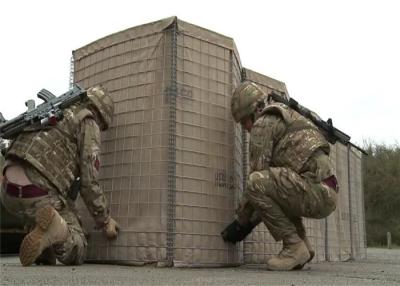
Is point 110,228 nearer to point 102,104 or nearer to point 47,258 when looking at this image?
point 47,258

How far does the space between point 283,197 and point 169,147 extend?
1144 mm

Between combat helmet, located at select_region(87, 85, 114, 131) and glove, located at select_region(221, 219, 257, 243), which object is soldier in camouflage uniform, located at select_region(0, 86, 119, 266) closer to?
combat helmet, located at select_region(87, 85, 114, 131)

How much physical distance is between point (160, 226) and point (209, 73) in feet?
5.34

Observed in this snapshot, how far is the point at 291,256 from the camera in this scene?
4867 mm

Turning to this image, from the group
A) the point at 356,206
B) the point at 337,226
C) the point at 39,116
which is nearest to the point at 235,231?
the point at 39,116

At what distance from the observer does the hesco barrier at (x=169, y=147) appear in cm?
509

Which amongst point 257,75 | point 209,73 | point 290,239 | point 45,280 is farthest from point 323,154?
point 45,280

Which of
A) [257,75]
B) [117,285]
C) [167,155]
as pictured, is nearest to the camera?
[117,285]

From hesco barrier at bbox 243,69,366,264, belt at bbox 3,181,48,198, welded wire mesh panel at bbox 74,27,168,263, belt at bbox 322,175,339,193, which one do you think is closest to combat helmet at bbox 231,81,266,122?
welded wire mesh panel at bbox 74,27,168,263

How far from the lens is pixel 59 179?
4855mm

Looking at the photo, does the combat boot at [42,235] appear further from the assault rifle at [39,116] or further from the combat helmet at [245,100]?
the combat helmet at [245,100]

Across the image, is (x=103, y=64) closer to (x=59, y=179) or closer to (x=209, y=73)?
(x=209, y=73)

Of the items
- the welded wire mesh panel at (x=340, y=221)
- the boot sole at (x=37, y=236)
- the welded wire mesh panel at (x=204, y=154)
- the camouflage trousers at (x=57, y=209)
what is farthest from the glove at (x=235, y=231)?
the welded wire mesh panel at (x=340, y=221)

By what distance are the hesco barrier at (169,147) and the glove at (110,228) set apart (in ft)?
0.25
